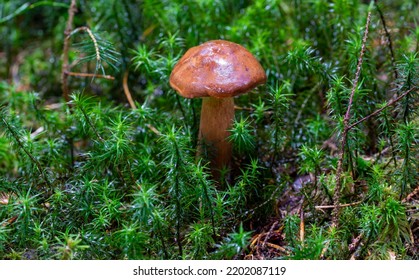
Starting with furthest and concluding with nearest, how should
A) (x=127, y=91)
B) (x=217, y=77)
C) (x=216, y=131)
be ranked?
(x=127, y=91) < (x=216, y=131) < (x=217, y=77)

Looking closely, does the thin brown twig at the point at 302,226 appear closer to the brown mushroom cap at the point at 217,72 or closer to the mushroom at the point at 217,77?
the mushroom at the point at 217,77

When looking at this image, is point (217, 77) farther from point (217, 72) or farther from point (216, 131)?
point (216, 131)

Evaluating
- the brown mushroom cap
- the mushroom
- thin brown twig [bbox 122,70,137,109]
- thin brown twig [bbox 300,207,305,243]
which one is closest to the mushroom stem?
the mushroom

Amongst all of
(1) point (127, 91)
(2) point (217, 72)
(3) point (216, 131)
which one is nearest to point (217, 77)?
(2) point (217, 72)

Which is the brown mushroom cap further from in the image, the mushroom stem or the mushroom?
the mushroom stem

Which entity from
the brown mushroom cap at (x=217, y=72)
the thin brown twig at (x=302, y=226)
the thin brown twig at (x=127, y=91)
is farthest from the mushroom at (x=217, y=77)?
the thin brown twig at (x=127, y=91)
